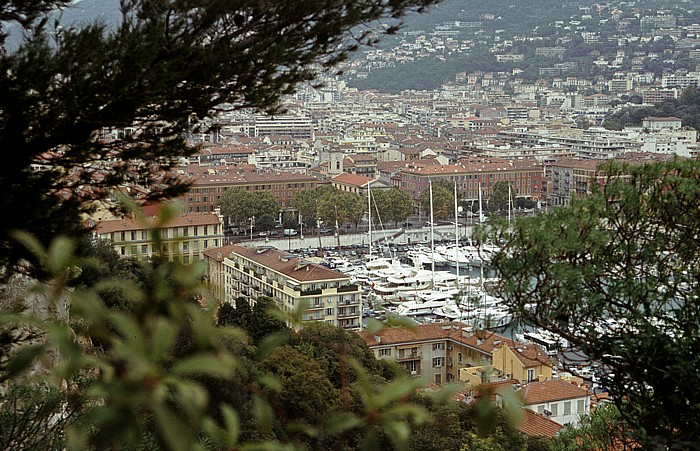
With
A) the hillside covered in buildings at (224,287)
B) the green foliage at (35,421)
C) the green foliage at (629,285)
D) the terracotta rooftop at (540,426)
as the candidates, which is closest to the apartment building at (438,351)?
the terracotta rooftop at (540,426)

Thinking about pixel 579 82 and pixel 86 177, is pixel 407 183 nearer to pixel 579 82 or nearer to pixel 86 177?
pixel 86 177

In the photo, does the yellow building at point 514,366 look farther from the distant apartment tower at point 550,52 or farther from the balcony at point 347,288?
the distant apartment tower at point 550,52

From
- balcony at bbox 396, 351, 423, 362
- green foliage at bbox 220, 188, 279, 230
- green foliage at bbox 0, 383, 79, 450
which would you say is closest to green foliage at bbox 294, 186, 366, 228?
green foliage at bbox 220, 188, 279, 230

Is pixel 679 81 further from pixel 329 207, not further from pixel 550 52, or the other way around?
pixel 329 207

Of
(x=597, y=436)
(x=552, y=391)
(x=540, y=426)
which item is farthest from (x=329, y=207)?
(x=597, y=436)

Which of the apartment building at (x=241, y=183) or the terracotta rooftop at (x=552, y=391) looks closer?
the terracotta rooftop at (x=552, y=391)

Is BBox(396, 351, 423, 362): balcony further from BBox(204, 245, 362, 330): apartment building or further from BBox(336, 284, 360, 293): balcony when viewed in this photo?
BBox(336, 284, 360, 293): balcony
